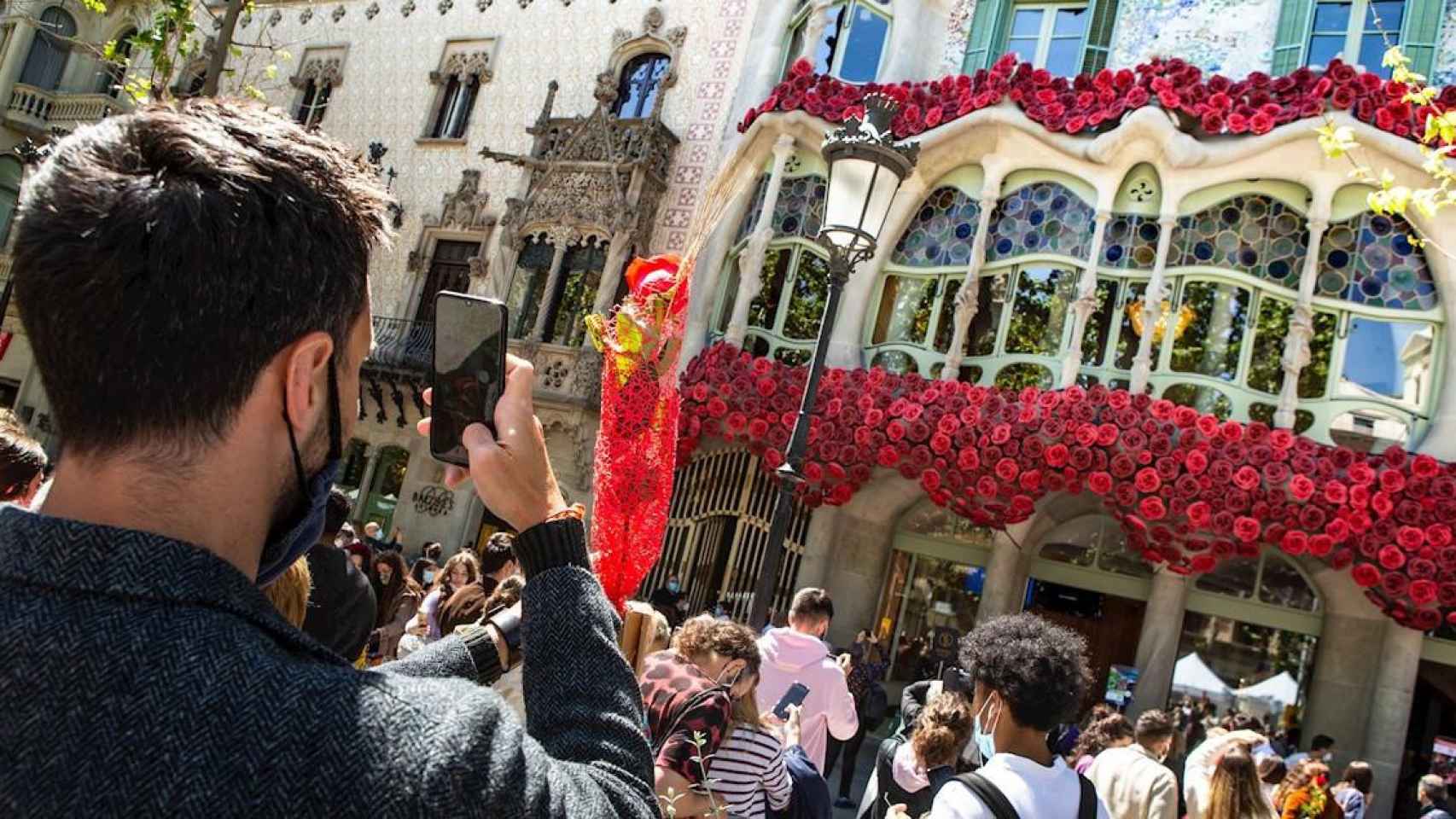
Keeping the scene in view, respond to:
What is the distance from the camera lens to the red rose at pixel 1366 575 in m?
11.4

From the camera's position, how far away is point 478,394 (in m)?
1.49

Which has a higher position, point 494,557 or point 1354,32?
point 1354,32

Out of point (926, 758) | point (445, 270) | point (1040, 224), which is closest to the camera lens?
point (926, 758)

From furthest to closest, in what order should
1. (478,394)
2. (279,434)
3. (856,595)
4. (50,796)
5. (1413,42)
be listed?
(856,595) → (1413,42) → (478,394) → (279,434) → (50,796)

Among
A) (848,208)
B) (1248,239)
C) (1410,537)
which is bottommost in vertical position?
(1410,537)

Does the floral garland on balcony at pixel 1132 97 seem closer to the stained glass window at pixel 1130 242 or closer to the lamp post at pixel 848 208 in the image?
the stained glass window at pixel 1130 242

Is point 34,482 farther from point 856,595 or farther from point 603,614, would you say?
point 856,595

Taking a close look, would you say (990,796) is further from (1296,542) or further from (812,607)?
(1296,542)

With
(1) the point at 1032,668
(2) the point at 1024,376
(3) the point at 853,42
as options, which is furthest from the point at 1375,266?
(1) the point at 1032,668

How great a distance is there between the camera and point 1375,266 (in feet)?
43.0

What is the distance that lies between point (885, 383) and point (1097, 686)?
484 centimetres

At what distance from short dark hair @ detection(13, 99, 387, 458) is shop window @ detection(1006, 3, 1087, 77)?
16.0 m

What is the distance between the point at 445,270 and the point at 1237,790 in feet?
59.6

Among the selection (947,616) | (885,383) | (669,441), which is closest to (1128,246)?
(885,383)
